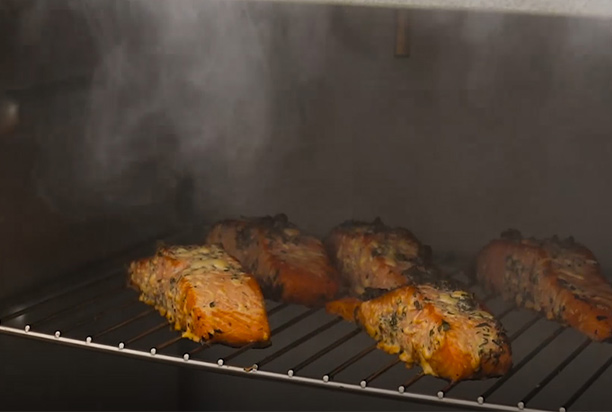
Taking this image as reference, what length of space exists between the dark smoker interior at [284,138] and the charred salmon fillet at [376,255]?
18cm

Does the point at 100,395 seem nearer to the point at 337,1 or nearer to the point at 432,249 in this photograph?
the point at 432,249

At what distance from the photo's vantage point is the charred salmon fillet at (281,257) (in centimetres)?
180

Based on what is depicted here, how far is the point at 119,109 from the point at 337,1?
2.71 feet

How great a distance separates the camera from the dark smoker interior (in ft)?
6.06

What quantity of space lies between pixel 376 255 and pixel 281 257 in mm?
188

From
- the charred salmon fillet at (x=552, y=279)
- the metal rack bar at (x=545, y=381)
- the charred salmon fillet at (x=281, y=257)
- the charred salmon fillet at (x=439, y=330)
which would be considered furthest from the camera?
the charred salmon fillet at (x=281, y=257)

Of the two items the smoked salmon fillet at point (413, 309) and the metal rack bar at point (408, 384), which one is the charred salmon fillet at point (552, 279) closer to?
the smoked salmon fillet at point (413, 309)

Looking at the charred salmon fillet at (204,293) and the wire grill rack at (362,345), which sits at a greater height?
the charred salmon fillet at (204,293)

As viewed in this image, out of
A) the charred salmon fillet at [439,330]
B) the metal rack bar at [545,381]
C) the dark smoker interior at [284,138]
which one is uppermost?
the dark smoker interior at [284,138]

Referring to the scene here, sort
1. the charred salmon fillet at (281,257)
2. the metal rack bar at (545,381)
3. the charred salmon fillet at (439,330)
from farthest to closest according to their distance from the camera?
the charred salmon fillet at (281,257) → the charred salmon fillet at (439,330) → the metal rack bar at (545,381)

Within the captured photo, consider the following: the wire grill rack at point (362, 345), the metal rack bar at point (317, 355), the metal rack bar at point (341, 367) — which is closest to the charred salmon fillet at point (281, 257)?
the wire grill rack at point (362, 345)

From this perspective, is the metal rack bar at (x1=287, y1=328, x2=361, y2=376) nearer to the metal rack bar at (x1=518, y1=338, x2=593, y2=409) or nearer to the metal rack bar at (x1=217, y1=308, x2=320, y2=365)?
the metal rack bar at (x1=217, y1=308, x2=320, y2=365)

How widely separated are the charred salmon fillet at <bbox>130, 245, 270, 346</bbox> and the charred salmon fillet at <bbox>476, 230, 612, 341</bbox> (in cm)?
53

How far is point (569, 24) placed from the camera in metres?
1.83
